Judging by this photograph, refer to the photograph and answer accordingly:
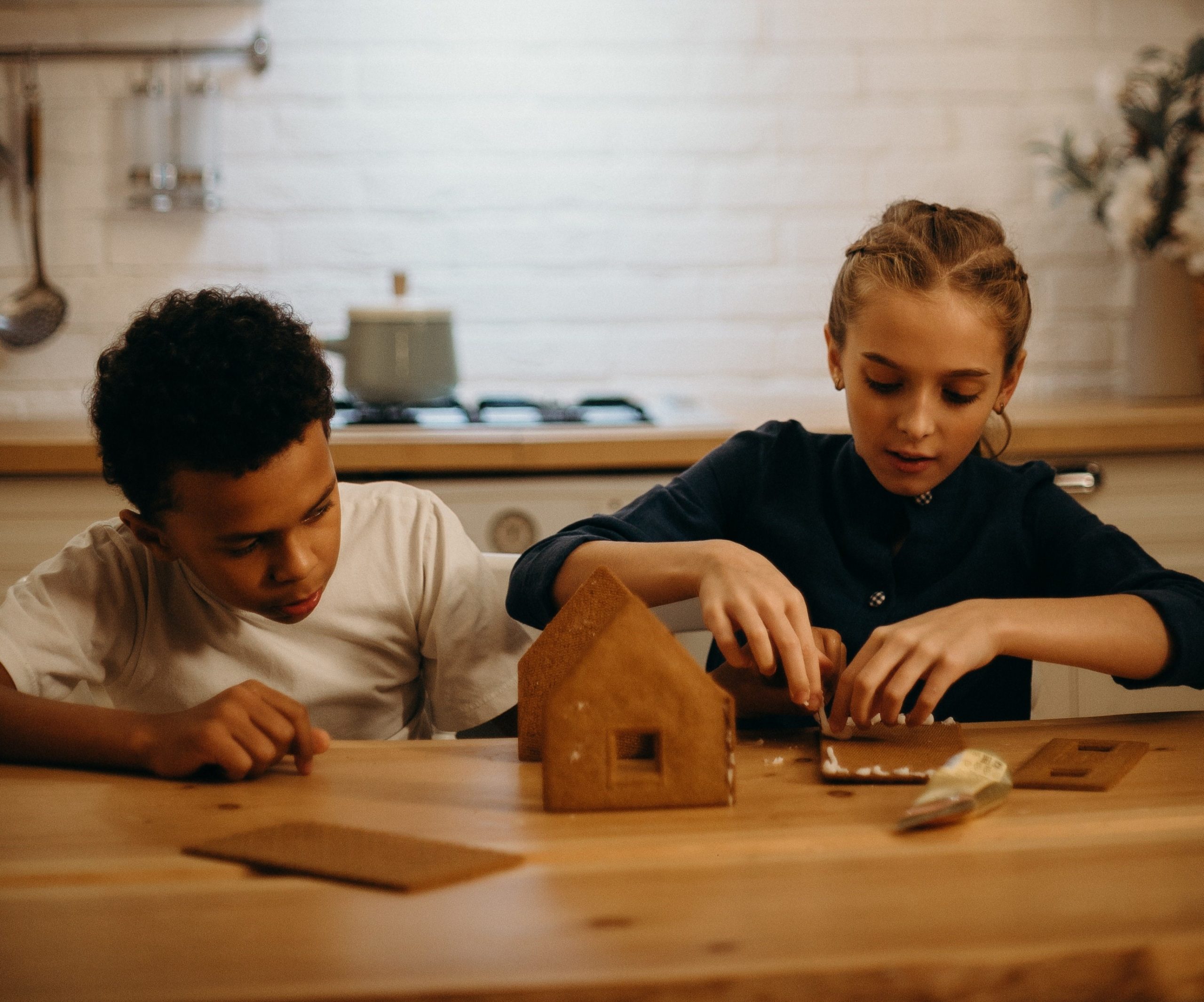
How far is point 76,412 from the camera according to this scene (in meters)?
2.30

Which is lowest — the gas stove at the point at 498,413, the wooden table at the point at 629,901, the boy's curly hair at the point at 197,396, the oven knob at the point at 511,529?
the wooden table at the point at 629,901

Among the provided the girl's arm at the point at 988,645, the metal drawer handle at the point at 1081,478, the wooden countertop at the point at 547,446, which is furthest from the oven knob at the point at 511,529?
the girl's arm at the point at 988,645

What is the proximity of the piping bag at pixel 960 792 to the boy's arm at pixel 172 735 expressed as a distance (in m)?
0.41

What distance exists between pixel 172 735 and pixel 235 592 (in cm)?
20

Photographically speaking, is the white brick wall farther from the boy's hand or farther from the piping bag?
the piping bag

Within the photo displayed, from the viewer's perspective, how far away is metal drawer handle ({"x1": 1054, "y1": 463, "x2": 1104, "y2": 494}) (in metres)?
1.83

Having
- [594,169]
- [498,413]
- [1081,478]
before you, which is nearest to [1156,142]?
[1081,478]

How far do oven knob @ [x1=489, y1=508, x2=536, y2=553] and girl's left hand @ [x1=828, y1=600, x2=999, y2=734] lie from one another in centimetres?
89

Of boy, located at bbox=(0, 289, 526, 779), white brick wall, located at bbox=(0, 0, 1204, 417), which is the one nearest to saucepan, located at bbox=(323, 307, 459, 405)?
white brick wall, located at bbox=(0, 0, 1204, 417)

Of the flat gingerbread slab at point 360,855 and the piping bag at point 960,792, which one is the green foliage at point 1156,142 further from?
the flat gingerbread slab at point 360,855

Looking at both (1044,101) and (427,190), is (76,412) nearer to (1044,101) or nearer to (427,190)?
(427,190)

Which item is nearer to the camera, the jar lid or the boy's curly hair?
the boy's curly hair

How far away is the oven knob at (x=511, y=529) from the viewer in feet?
5.77

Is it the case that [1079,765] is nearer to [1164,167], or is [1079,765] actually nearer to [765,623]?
[765,623]
